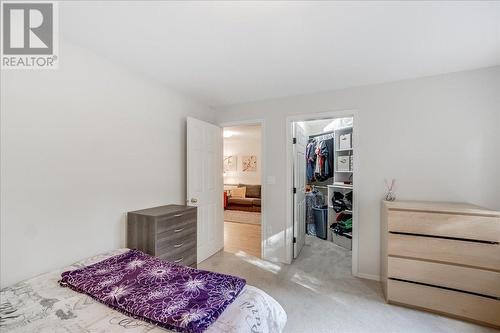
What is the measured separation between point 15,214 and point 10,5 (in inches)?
55.4

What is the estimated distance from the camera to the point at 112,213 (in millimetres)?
2053

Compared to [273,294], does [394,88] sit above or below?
above

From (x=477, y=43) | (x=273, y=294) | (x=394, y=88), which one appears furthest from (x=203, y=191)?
(x=477, y=43)

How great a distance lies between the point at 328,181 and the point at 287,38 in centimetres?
340

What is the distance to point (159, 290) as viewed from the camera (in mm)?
1234

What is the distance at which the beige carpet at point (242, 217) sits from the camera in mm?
5254

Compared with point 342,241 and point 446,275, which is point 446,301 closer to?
point 446,275

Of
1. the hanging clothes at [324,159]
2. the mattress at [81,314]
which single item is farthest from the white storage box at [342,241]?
the mattress at [81,314]

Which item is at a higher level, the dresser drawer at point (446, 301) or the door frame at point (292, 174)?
the door frame at point (292, 174)

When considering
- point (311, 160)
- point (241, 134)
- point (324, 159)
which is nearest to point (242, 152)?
point (241, 134)

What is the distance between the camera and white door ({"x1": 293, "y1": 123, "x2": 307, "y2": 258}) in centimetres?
312

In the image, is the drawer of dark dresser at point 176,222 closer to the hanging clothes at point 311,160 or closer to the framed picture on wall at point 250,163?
the hanging clothes at point 311,160

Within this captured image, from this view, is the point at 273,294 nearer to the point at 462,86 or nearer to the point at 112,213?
the point at 112,213

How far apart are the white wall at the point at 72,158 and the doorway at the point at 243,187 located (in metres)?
2.06
